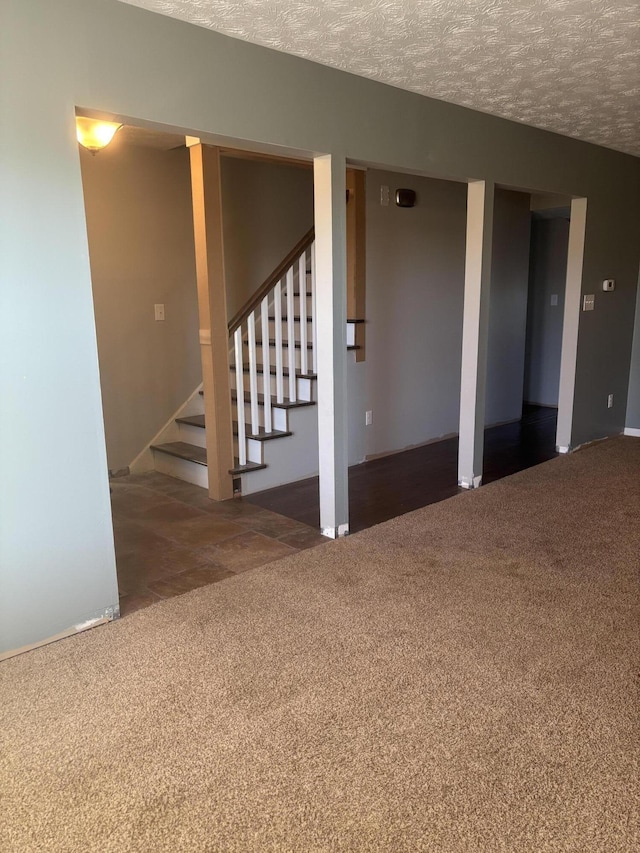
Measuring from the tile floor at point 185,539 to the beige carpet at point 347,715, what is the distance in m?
0.17

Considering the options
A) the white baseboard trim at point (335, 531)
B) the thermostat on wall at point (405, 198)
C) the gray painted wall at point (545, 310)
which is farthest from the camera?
the gray painted wall at point (545, 310)

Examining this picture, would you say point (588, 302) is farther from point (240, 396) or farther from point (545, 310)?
point (240, 396)

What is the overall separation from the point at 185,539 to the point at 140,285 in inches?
82.2

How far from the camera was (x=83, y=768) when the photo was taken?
181 centimetres

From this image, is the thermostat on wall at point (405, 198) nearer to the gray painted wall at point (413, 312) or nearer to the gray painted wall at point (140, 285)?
the gray painted wall at point (413, 312)

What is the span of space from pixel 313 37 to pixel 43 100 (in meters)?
1.16

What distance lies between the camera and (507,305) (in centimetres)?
629

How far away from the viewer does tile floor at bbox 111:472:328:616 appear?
3020 millimetres

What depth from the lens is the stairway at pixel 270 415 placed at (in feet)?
14.0

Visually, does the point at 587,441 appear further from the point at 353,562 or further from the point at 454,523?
the point at 353,562

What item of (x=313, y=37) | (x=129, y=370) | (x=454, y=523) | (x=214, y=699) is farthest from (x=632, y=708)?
(x=129, y=370)

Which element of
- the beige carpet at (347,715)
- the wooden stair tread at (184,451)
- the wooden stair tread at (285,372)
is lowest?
the beige carpet at (347,715)

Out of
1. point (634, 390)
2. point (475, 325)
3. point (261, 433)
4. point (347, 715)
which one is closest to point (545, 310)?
point (634, 390)

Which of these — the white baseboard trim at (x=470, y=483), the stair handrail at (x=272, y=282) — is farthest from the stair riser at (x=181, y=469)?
the white baseboard trim at (x=470, y=483)
